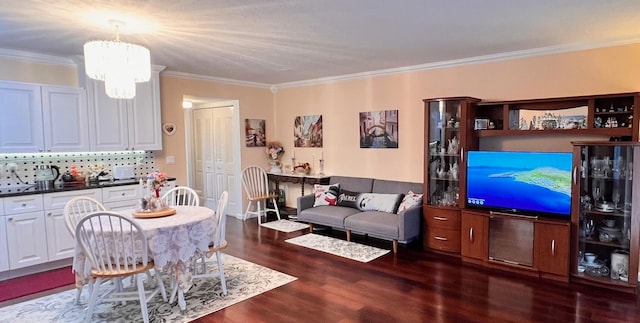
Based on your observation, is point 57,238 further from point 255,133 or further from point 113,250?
point 255,133

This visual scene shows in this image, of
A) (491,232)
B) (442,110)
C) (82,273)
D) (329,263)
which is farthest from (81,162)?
(491,232)

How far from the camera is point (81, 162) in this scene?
4.84m

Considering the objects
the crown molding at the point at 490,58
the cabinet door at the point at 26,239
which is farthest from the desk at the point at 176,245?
the crown molding at the point at 490,58

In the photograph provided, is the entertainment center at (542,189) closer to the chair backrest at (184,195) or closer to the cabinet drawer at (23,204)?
the chair backrest at (184,195)

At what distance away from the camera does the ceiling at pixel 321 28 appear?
284cm

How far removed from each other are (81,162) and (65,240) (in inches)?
41.4

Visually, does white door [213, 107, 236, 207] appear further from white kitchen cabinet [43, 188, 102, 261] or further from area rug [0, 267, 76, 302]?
area rug [0, 267, 76, 302]

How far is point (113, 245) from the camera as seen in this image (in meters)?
2.87

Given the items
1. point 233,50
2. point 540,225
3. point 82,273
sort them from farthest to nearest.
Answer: point 233,50
point 540,225
point 82,273

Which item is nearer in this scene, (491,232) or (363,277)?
(363,277)

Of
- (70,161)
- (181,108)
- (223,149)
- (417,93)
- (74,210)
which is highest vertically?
(417,93)

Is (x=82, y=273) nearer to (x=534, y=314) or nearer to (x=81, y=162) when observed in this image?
(x=81, y=162)

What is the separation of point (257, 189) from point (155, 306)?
3531mm

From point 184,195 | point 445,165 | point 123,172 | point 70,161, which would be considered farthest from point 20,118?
point 445,165
